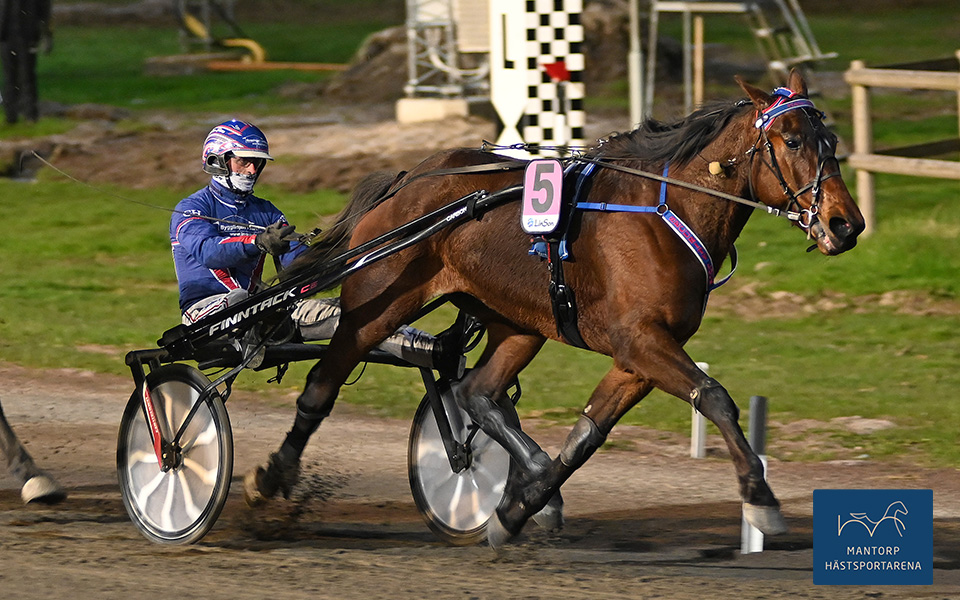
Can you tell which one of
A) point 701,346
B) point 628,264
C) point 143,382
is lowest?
point 701,346

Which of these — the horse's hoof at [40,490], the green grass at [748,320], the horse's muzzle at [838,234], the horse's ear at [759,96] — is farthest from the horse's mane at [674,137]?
the horse's hoof at [40,490]

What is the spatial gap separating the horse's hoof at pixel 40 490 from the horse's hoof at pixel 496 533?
190 cm

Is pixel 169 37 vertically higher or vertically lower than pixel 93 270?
higher

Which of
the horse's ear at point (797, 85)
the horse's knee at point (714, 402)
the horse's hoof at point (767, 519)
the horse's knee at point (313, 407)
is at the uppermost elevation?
the horse's ear at point (797, 85)

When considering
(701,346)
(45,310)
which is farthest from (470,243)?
(45,310)

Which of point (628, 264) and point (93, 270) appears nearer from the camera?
point (628, 264)

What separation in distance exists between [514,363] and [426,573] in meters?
1.09

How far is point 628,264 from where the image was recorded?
4957 mm

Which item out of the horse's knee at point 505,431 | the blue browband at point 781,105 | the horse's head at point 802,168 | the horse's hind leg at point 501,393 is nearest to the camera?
the horse's head at point 802,168

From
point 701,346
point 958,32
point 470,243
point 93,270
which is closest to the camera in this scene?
point 470,243

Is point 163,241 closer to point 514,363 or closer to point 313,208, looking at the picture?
point 313,208

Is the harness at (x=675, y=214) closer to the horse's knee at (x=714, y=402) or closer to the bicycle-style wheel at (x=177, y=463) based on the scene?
the horse's knee at (x=714, y=402)

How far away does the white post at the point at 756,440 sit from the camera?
5145 millimetres

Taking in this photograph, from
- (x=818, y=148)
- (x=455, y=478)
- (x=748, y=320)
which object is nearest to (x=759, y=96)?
(x=818, y=148)
